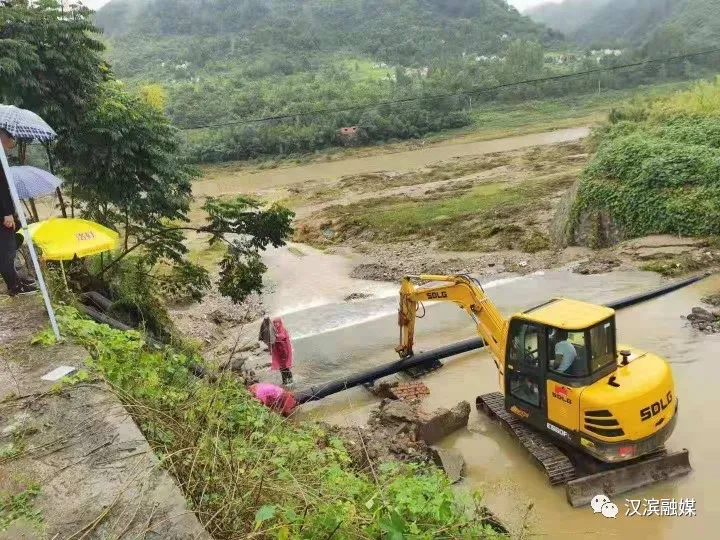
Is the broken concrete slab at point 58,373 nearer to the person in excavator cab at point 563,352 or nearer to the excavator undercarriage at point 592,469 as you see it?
the person in excavator cab at point 563,352

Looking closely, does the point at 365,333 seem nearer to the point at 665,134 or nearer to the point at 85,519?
the point at 85,519

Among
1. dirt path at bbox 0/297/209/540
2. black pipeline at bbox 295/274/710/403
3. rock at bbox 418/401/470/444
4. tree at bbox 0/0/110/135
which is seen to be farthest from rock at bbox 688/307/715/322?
tree at bbox 0/0/110/135

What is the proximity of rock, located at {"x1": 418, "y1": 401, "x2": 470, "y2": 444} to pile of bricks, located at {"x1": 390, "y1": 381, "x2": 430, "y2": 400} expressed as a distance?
Result: 127 cm

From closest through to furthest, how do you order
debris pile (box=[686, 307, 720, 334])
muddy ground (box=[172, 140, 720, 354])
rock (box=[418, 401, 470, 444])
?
rock (box=[418, 401, 470, 444]), debris pile (box=[686, 307, 720, 334]), muddy ground (box=[172, 140, 720, 354])

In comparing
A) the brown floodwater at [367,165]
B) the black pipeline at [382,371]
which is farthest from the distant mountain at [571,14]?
the black pipeline at [382,371]

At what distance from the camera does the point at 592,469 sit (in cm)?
686

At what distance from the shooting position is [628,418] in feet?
20.5

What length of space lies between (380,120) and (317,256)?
34347 millimetres

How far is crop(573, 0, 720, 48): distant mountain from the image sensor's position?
73.5m

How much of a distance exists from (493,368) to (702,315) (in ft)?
14.7

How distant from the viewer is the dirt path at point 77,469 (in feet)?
11.0

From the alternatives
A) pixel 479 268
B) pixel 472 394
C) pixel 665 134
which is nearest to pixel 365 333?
pixel 472 394

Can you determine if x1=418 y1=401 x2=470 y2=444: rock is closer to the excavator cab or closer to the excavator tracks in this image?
the excavator tracks

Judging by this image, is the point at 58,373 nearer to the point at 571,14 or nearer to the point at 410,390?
the point at 410,390
